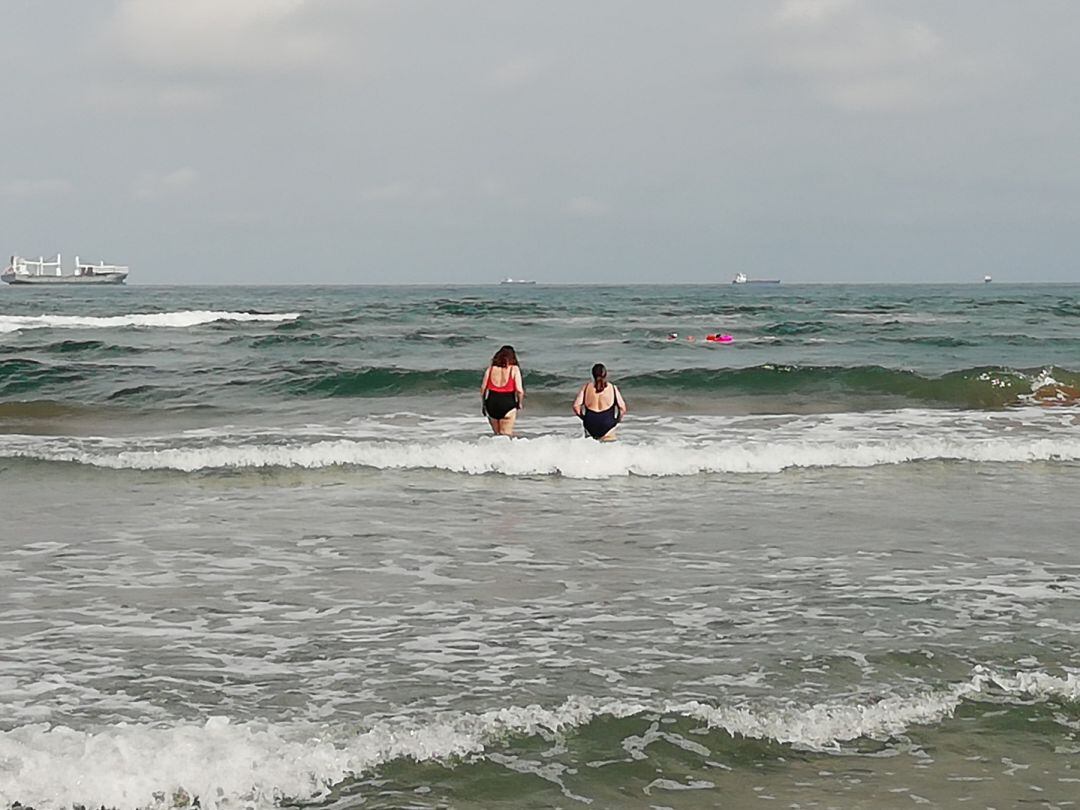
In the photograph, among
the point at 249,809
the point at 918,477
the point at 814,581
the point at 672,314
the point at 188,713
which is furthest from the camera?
the point at 672,314

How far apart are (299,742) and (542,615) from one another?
2.57m

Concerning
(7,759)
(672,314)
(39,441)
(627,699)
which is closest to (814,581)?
(627,699)

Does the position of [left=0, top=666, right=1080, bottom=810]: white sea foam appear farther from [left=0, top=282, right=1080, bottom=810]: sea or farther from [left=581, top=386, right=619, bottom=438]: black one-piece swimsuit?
[left=581, top=386, right=619, bottom=438]: black one-piece swimsuit

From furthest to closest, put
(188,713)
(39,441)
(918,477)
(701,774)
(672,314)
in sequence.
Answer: (672,314)
(39,441)
(918,477)
(188,713)
(701,774)

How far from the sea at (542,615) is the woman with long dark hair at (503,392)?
2.93 feet

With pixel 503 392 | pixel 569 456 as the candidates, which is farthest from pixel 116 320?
pixel 569 456

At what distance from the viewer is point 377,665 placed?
6.75 m

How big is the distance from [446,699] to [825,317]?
53.7m

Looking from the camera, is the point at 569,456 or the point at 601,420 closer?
the point at 569,456

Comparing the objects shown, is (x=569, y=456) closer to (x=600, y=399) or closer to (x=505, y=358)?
(x=600, y=399)

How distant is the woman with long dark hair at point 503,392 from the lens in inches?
653

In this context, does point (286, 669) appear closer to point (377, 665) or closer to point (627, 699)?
point (377, 665)

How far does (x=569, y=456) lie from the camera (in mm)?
14906

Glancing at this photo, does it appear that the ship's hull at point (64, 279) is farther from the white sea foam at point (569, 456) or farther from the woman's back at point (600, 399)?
the woman's back at point (600, 399)
